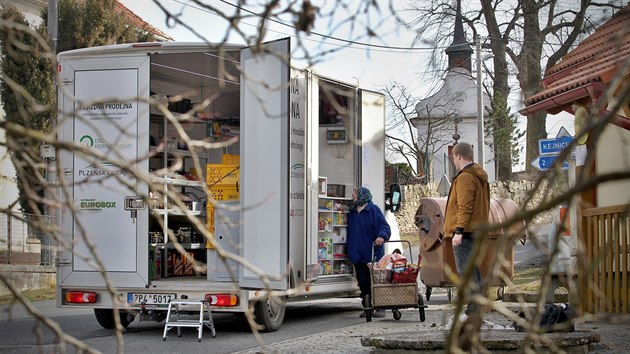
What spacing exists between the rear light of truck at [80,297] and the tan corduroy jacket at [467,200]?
4.13 m

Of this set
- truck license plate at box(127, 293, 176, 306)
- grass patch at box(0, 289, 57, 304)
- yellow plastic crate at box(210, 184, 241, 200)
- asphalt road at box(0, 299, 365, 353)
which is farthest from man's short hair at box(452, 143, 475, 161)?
grass patch at box(0, 289, 57, 304)

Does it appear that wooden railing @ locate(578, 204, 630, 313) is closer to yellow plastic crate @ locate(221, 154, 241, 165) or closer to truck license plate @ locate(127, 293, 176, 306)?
yellow plastic crate @ locate(221, 154, 241, 165)

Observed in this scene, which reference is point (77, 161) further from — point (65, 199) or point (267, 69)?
point (65, 199)

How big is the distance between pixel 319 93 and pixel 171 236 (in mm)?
9679

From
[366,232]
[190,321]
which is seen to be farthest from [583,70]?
[190,321]

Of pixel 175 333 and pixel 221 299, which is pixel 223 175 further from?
pixel 175 333

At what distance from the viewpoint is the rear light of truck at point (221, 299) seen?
1127 cm

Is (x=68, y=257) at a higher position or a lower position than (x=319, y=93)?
lower

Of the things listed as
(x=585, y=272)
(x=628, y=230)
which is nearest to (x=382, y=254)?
(x=628, y=230)

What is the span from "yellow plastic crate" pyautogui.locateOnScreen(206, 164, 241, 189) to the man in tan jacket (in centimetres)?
308

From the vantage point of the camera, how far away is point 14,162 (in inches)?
155

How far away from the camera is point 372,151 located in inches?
583

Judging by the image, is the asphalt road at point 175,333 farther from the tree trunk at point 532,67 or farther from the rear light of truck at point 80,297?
the tree trunk at point 532,67

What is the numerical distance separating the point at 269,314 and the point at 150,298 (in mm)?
1386
